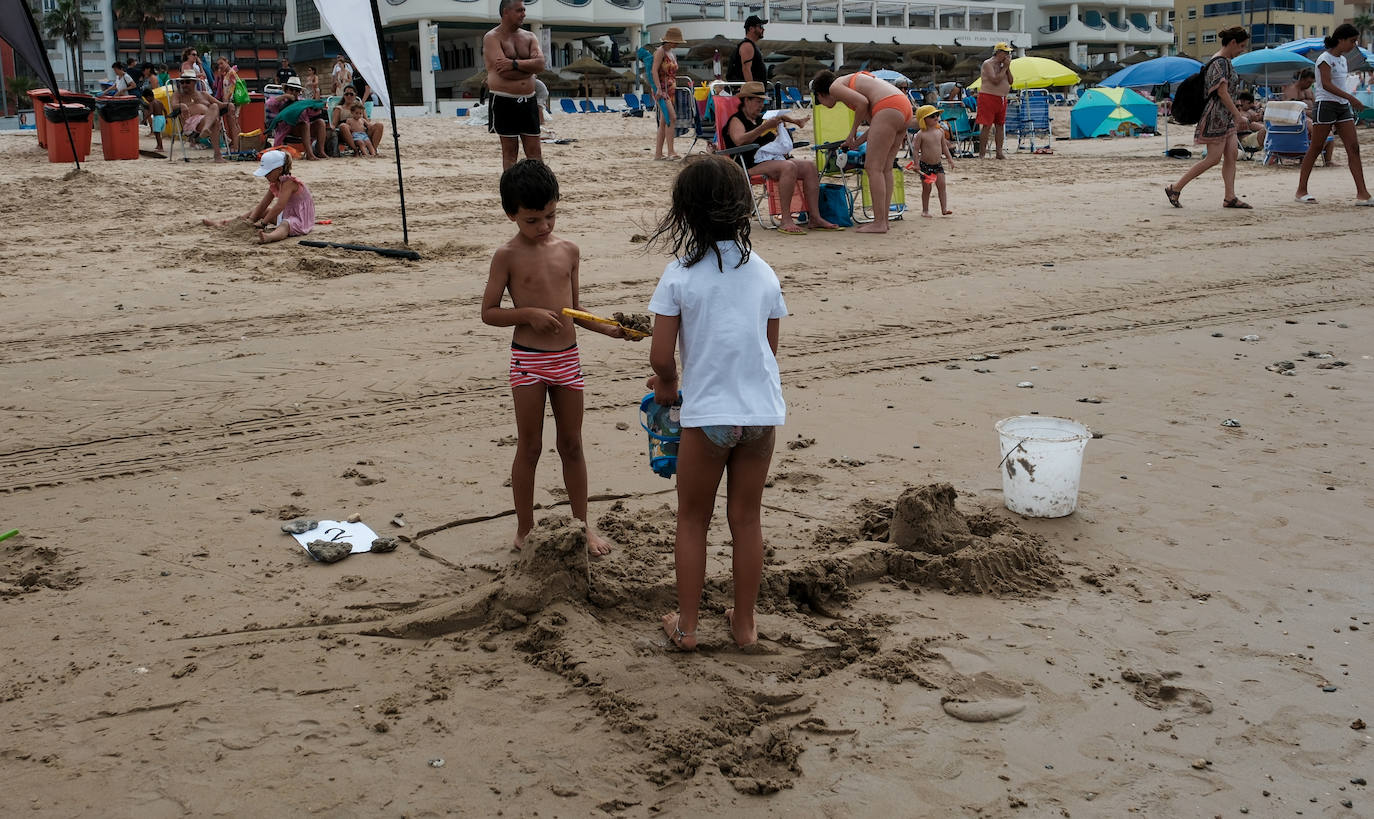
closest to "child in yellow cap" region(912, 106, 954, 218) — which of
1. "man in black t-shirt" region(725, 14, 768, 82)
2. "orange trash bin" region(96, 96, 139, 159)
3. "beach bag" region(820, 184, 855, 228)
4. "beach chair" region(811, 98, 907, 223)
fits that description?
"beach chair" region(811, 98, 907, 223)

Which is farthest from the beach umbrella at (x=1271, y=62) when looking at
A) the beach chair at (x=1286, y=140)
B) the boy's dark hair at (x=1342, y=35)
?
the boy's dark hair at (x=1342, y=35)

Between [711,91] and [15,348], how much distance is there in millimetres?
7105

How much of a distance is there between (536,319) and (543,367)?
189 millimetres

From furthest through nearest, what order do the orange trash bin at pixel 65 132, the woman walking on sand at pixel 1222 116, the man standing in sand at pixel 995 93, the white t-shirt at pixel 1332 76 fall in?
the man standing in sand at pixel 995 93
the orange trash bin at pixel 65 132
the white t-shirt at pixel 1332 76
the woman walking on sand at pixel 1222 116

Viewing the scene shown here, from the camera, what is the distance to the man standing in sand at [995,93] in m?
17.3

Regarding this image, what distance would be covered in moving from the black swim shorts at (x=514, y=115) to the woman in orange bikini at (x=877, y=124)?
8.15 feet

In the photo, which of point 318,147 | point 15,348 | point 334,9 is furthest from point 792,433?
point 318,147

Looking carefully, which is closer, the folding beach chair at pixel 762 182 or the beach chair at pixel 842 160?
the folding beach chair at pixel 762 182

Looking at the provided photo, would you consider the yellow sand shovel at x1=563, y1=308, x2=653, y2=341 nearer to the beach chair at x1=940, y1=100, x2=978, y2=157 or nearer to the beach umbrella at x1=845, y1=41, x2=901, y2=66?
the beach chair at x1=940, y1=100, x2=978, y2=157

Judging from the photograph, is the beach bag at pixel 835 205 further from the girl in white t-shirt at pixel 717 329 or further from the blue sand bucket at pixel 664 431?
the girl in white t-shirt at pixel 717 329

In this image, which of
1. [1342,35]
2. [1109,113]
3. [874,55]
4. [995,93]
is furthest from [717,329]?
[874,55]

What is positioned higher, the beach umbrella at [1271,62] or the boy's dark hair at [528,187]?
the beach umbrella at [1271,62]

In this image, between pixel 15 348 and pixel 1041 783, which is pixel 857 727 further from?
pixel 15 348

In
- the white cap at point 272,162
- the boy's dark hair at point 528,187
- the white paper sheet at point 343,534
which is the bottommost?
the white paper sheet at point 343,534
